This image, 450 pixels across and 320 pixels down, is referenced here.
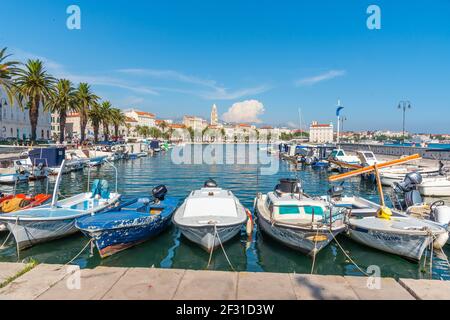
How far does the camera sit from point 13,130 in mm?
95688

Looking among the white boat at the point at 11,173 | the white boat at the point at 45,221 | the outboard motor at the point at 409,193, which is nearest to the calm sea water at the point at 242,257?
the white boat at the point at 45,221

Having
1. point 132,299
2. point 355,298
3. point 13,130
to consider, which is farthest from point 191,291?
point 13,130

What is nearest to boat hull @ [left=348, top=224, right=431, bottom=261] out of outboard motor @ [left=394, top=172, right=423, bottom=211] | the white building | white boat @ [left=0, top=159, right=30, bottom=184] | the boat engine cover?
the boat engine cover

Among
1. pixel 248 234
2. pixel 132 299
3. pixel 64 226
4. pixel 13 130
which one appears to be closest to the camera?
pixel 132 299

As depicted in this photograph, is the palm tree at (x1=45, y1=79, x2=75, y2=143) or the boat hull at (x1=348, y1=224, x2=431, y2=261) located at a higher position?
the palm tree at (x1=45, y1=79, x2=75, y2=143)

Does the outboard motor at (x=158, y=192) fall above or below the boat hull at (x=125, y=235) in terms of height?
above

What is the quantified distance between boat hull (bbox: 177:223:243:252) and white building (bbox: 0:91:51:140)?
89726 millimetres

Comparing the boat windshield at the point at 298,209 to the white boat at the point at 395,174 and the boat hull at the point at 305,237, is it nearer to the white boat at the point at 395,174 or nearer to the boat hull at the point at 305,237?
the boat hull at the point at 305,237

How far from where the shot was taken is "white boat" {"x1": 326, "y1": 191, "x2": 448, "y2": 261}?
13273 mm

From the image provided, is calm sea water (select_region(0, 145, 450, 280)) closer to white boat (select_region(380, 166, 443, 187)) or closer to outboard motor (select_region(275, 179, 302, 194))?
outboard motor (select_region(275, 179, 302, 194))

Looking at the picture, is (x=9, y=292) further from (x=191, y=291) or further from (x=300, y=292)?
(x=300, y=292)

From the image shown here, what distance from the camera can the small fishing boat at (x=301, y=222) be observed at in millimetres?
13656

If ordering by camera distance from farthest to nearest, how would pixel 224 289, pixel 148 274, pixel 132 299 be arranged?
pixel 148 274, pixel 224 289, pixel 132 299
